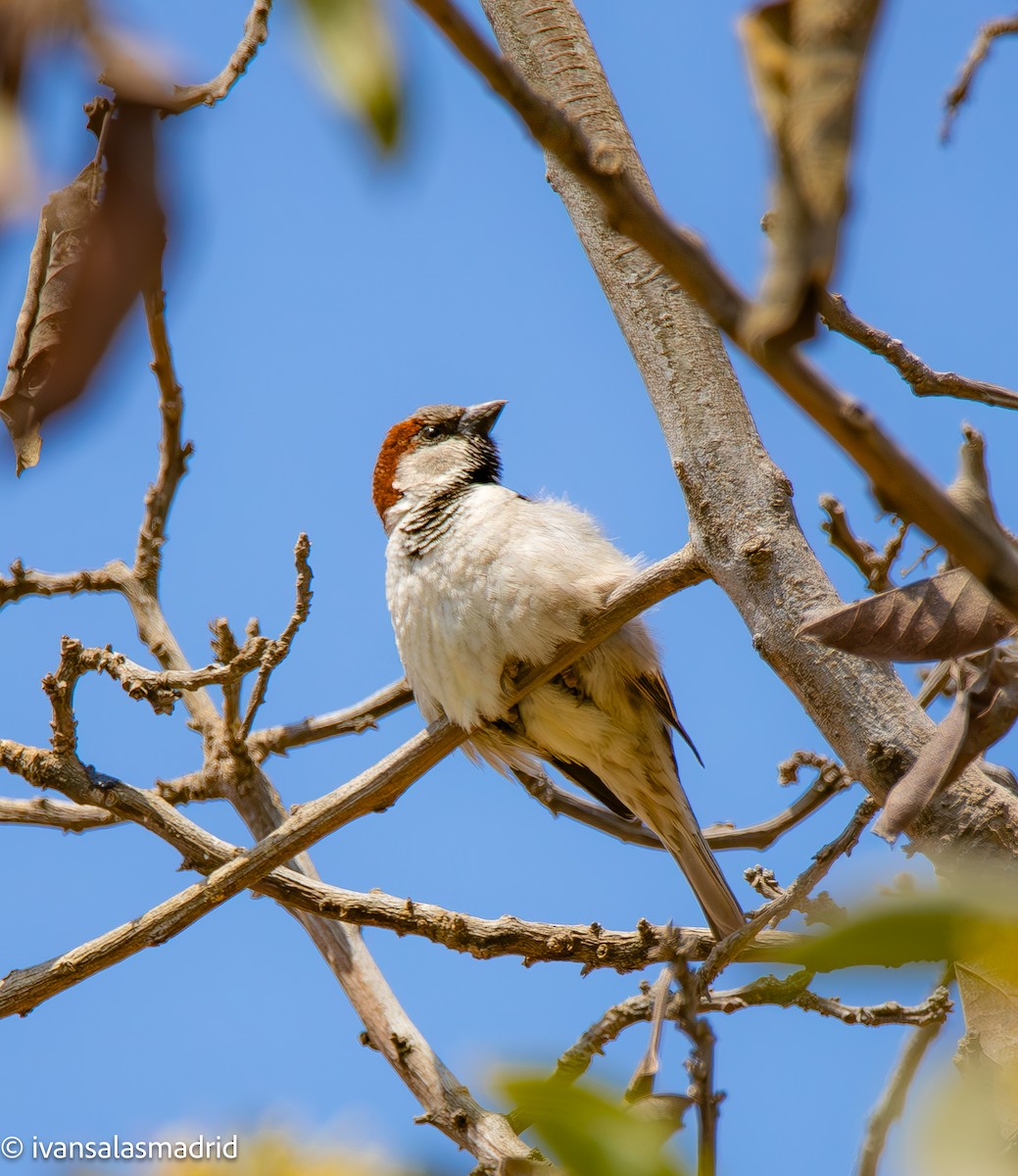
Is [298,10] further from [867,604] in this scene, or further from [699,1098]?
[867,604]

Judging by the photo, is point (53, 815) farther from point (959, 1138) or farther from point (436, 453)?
point (959, 1138)

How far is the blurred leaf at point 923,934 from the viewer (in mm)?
575

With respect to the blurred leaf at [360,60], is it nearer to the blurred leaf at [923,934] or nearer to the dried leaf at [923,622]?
the blurred leaf at [923,934]

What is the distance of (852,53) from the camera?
1.72 feet

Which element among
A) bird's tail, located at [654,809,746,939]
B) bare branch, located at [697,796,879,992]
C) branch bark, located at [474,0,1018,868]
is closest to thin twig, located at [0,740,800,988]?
bare branch, located at [697,796,879,992]

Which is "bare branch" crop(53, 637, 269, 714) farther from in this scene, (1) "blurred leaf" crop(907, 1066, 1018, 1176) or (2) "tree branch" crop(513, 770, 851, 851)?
(1) "blurred leaf" crop(907, 1066, 1018, 1176)

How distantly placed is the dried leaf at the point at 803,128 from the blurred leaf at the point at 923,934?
0.93 feet

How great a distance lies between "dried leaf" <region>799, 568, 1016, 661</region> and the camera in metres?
1.29

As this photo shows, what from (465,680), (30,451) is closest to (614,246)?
(465,680)

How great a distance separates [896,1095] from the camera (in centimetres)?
271

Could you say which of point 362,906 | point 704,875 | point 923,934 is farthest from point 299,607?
point 923,934

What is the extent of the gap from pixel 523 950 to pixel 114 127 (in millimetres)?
2678

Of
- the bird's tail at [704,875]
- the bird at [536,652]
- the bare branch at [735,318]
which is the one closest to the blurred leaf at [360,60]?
the bare branch at [735,318]

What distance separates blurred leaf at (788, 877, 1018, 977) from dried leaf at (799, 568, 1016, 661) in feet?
2.14
